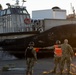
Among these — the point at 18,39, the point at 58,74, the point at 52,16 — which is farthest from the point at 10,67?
the point at 52,16

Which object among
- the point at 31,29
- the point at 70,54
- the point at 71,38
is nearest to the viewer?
the point at 70,54

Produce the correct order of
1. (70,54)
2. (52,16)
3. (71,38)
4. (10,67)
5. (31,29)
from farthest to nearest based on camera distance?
(52,16) < (31,29) < (71,38) < (10,67) < (70,54)

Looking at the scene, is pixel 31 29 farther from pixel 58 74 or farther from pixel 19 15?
pixel 58 74

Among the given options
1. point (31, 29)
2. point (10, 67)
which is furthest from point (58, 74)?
point (31, 29)

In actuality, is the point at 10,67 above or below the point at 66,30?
below

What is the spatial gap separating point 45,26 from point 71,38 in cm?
203

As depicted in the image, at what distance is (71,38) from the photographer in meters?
19.1

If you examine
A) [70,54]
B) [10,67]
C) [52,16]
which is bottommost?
[10,67]

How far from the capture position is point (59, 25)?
1994 cm

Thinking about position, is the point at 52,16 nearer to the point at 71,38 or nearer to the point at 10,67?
the point at 71,38

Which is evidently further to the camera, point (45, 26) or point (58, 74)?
point (45, 26)

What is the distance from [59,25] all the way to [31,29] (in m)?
2.28

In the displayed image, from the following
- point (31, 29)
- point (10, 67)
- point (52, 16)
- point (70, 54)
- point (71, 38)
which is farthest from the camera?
point (52, 16)

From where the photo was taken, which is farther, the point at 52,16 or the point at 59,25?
the point at 52,16
